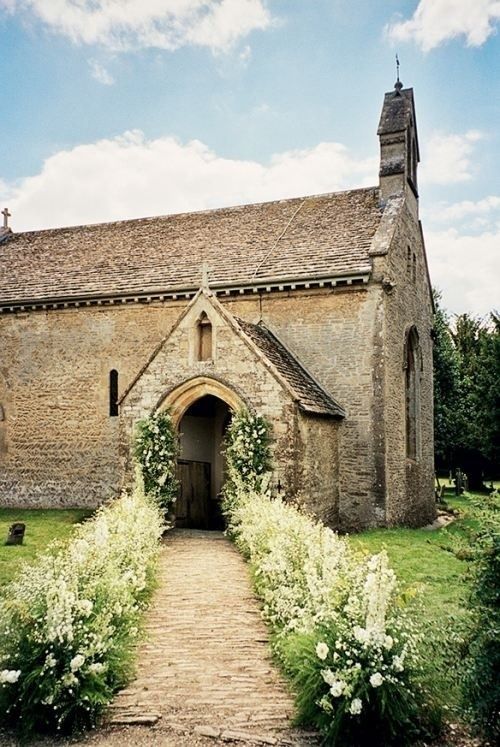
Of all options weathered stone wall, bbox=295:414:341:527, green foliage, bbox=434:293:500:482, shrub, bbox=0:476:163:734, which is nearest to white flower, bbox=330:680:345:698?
shrub, bbox=0:476:163:734

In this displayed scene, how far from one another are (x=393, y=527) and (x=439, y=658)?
1317cm

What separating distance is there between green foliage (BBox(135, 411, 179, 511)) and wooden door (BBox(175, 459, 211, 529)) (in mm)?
1655

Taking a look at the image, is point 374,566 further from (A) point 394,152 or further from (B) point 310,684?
(A) point 394,152

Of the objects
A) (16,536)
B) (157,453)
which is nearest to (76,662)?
(16,536)

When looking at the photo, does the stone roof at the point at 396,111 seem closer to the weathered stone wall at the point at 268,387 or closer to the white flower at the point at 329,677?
the weathered stone wall at the point at 268,387

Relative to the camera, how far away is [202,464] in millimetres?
20203

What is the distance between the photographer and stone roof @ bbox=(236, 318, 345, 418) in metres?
16.6

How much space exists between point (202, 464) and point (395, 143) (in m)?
12.4

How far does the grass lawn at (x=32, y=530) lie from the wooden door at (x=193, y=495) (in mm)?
3087

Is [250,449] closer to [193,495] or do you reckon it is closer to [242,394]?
[242,394]

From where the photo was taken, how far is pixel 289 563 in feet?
29.9

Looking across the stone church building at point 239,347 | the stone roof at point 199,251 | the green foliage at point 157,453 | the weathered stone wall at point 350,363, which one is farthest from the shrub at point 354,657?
the stone roof at point 199,251

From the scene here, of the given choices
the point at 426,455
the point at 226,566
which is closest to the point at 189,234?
the point at 426,455

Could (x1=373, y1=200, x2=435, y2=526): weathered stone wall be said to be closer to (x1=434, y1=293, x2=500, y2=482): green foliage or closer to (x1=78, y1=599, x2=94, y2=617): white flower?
(x1=434, y1=293, x2=500, y2=482): green foliage
